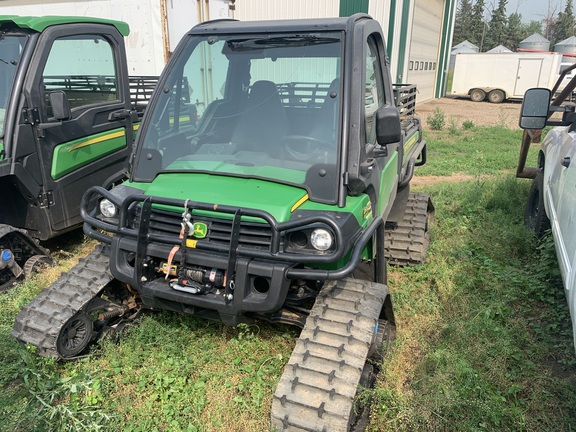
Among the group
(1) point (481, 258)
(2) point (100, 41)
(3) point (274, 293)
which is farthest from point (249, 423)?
(2) point (100, 41)

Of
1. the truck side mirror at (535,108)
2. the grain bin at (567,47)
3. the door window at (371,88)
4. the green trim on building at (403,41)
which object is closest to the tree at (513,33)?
the grain bin at (567,47)

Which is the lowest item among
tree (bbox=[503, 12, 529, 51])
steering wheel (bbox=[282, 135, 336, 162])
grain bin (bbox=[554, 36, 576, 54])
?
steering wheel (bbox=[282, 135, 336, 162])

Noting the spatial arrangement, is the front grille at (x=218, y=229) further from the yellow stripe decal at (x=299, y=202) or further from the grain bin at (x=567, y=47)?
the grain bin at (x=567, y=47)

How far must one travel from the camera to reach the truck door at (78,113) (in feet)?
14.6

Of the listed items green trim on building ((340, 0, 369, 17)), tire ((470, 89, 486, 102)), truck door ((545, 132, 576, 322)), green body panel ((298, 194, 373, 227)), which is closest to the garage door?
tire ((470, 89, 486, 102))

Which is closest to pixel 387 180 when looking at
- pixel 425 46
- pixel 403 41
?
pixel 403 41

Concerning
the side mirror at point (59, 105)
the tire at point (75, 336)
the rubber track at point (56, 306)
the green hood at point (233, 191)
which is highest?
the side mirror at point (59, 105)

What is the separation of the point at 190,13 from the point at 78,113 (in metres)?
6.01

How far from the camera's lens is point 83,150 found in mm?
4930

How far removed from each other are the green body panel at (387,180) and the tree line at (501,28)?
70835 millimetres

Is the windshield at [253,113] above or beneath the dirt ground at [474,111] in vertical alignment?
above

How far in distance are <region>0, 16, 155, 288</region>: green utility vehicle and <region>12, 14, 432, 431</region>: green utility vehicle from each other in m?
1.10

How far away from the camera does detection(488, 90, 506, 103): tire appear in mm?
25891

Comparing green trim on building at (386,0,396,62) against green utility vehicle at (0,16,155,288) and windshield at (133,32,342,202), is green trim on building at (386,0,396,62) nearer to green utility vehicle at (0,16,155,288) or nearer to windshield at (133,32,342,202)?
green utility vehicle at (0,16,155,288)
